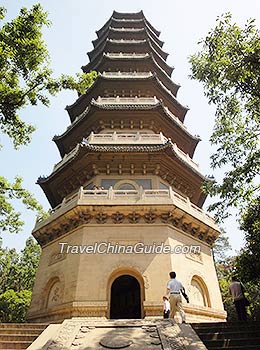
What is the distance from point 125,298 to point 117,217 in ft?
13.0

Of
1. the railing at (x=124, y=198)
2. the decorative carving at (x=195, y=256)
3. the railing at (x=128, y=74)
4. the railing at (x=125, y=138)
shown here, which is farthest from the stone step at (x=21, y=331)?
the railing at (x=128, y=74)

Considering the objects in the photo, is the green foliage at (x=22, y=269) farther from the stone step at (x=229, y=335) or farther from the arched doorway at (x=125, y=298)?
the stone step at (x=229, y=335)

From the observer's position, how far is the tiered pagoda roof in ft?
42.7

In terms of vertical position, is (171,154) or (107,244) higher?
(171,154)

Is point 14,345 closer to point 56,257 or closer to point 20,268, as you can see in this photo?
point 56,257

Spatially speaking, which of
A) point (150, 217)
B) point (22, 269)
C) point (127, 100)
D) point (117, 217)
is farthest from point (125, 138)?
point (22, 269)

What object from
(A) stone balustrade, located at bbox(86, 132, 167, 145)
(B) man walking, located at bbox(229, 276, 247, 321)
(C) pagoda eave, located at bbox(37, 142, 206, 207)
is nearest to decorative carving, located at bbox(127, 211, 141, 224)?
(C) pagoda eave, located at bbox(37, 142, 206, 207)

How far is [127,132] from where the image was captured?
49.1 feet

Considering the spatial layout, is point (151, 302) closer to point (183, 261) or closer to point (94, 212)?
point (183, 261)

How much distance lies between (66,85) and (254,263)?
8.49 metres

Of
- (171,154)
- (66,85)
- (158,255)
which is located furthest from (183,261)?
(66,85)

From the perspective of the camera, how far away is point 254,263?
368 inches

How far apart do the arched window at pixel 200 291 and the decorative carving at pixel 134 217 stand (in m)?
3.25

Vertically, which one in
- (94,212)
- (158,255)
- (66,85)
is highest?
(66,85)
